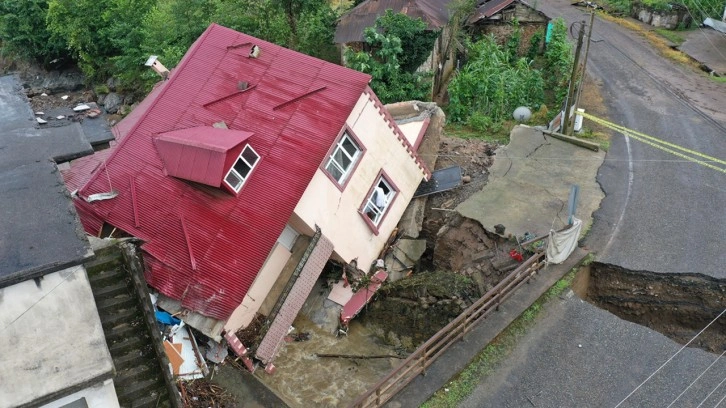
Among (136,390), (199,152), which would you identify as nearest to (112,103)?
(199,152)

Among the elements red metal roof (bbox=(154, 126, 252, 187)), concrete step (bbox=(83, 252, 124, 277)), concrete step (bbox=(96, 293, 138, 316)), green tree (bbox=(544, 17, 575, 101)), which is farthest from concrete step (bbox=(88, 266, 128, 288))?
green tree (bbox=(544, 17, 575, 101))

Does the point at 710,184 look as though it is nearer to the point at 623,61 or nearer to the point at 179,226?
the point at 623,61

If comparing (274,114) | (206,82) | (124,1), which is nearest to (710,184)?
(274,114)

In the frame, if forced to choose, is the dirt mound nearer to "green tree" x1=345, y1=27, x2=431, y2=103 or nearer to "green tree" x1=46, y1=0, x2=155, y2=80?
"green tree" x1=345, y1=27, x2=431, y2=103

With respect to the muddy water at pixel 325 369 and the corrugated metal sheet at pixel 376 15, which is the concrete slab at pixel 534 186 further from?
the corrugated metal sheet at pixel 376 15

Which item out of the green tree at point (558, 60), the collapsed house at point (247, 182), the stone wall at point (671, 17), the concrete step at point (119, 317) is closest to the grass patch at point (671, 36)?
the stone wall at point (671, 17)

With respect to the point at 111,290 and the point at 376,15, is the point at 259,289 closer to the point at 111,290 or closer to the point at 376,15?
the point at 111,290

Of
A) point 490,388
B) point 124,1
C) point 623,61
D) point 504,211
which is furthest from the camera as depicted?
point 124,1
